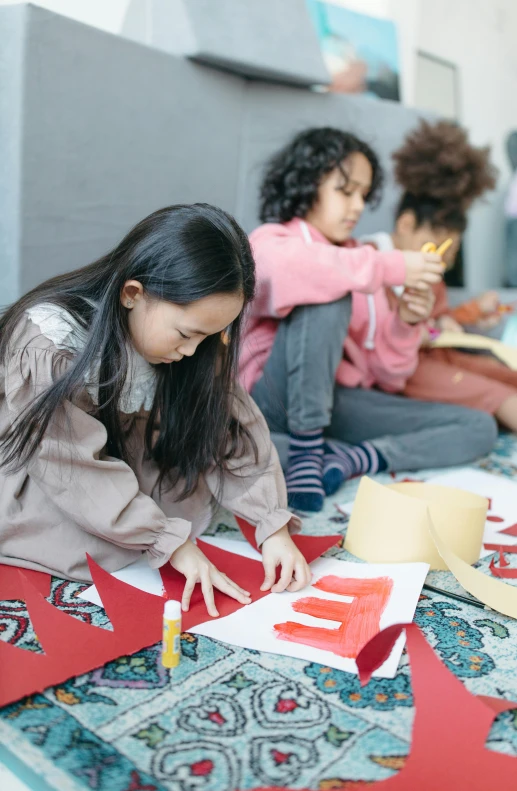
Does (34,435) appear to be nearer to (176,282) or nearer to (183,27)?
(176,282)

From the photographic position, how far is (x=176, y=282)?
0.80 meters

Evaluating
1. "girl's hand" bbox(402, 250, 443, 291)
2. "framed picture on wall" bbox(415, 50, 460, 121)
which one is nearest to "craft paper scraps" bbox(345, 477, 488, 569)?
"girl's hand" bbox(402, 250, 443, 291)

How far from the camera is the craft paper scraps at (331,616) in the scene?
29.3 inches

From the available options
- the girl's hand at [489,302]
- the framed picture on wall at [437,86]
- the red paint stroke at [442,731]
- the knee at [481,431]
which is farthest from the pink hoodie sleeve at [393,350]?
the framed picture on wall at [437,86]

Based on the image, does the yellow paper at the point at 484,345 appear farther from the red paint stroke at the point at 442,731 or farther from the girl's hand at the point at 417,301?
the red paint stroke at the point at 442,731

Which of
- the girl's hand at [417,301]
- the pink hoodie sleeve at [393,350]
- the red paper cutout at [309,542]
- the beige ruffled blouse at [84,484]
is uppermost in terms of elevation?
the girl's hand at [417,301]

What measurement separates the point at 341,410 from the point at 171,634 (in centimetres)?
89

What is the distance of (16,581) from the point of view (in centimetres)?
84

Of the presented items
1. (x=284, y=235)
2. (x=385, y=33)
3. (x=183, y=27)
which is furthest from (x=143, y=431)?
(x=385, y=33)

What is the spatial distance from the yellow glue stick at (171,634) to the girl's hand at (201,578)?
0.10 meters

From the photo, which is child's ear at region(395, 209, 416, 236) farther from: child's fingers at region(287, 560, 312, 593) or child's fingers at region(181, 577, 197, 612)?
child's fingers at region(181, 577, 197, 612)

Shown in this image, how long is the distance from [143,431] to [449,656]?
1.54 feet

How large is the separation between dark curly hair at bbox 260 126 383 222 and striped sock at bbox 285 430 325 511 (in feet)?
1.55

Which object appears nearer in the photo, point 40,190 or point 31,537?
point 31,537
